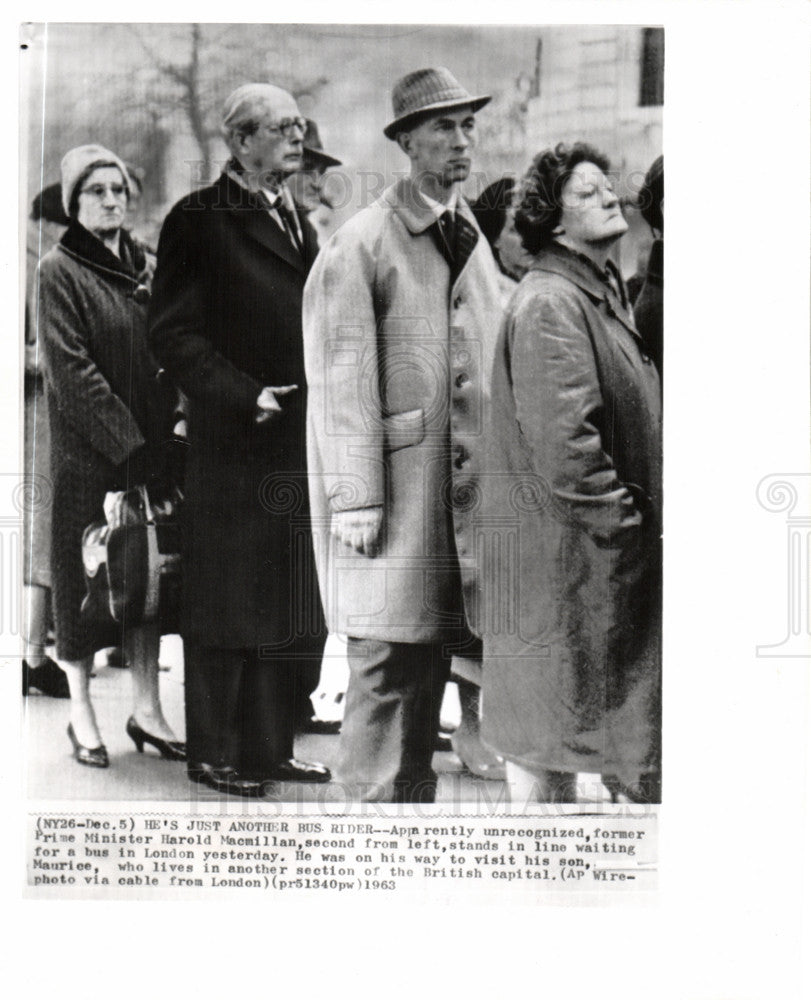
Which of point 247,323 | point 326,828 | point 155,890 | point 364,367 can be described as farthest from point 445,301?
point 155,890

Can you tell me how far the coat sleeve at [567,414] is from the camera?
116 inches

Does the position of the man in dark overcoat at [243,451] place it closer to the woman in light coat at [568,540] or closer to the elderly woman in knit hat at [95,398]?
the elderly woman in knit hat at [95,398]

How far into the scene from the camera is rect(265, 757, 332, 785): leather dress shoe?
2979 mm

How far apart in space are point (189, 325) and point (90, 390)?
14.3 inches

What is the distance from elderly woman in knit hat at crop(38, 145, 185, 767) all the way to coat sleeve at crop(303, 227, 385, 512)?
48 cm

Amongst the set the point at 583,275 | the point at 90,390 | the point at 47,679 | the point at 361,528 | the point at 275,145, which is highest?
the point at 275,145

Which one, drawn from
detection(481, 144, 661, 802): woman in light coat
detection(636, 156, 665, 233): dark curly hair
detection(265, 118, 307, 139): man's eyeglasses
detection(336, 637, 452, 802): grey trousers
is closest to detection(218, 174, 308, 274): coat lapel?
detection(265, 118, 307, 139): man's eyeglasses

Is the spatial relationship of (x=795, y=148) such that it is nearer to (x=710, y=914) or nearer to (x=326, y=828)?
(x=710, y=914)

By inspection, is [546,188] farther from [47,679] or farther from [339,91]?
[47,679]

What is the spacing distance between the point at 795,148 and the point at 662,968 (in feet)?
8.19

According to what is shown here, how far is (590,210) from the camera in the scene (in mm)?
2996

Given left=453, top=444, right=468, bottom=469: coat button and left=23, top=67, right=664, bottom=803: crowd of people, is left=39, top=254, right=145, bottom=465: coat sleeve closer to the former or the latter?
left=23, top=67, right=664, bottom=803: crowd of people

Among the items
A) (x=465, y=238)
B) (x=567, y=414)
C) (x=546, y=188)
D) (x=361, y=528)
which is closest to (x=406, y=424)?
(x=361, y=528)

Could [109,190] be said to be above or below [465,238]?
above
